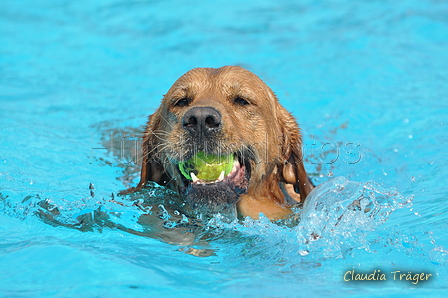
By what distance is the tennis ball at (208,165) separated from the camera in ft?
14.6

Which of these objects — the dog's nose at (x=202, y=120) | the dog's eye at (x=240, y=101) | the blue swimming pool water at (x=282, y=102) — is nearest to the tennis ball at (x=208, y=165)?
the dog's nose at (x=202, y=120)

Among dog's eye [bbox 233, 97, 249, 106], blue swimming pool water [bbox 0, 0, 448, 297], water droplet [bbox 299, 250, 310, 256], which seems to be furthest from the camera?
dog's eye [bbox 233, 97, 249, 106]

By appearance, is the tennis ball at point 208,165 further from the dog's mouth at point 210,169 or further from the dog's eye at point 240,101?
the dog's eye at point 240,101

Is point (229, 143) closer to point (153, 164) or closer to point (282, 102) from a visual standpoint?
point (153, 164)

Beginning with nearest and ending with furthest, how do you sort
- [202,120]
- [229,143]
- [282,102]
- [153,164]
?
1. [202,120]
2. [229,143]
3. [153,164]
4. [282,102]

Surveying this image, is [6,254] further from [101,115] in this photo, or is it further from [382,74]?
[382,74]

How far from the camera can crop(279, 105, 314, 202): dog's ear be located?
16.9 ft

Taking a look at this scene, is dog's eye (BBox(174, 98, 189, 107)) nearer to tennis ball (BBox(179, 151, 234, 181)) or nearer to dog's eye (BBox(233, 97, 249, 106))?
dog's eye (BBox(233, 97, 249, 106))

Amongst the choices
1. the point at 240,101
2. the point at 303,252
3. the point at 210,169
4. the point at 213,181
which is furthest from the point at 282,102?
the point at 303,252

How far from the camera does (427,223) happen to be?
4680mm

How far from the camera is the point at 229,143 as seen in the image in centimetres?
444

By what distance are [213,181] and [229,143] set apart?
32 cm

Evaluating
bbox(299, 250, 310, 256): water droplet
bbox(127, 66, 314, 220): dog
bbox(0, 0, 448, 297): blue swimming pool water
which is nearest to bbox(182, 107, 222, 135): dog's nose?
bbox(127, 66, 314, 220): dog

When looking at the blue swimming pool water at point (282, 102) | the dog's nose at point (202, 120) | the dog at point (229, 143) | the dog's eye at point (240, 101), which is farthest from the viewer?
the dog's eye at point (240, 101)
